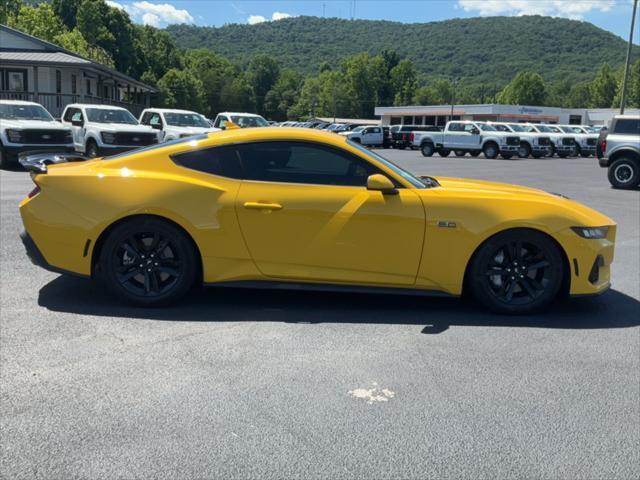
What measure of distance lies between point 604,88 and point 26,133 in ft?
442

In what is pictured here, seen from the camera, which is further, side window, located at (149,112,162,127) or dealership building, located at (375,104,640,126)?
dealership building, located at (375,104,640,126)

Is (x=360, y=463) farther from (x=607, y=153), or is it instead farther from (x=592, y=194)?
(x=607, y=153)

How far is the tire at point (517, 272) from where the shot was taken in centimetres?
493

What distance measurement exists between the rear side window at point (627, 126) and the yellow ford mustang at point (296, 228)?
12.9 m

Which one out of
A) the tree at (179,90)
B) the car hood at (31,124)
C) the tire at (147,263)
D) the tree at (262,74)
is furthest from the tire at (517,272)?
the tree at (262,74)

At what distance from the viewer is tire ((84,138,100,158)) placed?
1805 centimetres

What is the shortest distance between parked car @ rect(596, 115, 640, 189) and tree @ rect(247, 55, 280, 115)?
147m

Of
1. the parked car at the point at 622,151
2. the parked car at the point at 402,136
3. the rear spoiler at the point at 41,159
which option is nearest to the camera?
the rear spoiler at the point at 41,159

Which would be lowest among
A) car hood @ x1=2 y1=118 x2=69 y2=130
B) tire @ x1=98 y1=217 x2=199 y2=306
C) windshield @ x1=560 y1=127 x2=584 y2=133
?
tire @ x1=98 y1=217 x2=199 y2=306

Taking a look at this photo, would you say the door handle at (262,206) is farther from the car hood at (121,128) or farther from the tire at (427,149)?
the tire at (427,149)

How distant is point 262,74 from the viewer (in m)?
158

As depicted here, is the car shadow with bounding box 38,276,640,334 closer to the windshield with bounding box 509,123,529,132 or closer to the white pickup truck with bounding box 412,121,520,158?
the white pickup truck with bounding box 412,121,520,158

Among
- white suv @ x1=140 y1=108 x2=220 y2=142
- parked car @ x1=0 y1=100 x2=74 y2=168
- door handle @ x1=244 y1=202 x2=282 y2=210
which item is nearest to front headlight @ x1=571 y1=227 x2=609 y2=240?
door handle @ x1=244 y1=202 x2=282 y2=210

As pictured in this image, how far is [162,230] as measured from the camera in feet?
16.0
